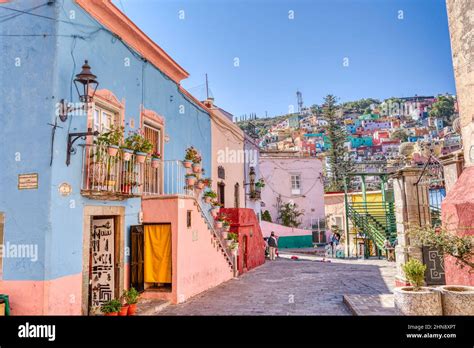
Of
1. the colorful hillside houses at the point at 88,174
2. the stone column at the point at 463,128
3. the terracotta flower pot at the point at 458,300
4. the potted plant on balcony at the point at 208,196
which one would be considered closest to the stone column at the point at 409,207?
the stone column at the point at 463,128

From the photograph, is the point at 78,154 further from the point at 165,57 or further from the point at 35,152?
the point at 165,57

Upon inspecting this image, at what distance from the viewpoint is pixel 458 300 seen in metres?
5.76

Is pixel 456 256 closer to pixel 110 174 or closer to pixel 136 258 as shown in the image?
pixel 110 174

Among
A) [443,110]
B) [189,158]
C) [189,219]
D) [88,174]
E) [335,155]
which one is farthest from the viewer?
[443,110]

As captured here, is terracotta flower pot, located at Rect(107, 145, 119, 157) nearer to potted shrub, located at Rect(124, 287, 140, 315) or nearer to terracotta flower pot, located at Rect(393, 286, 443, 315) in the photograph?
potted shrub, located at Rect(124, 287, 140, 315)

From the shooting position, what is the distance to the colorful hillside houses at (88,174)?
6473 millimetres

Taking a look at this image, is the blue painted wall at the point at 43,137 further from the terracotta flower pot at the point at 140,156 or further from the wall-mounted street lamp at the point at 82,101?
the terracotta flower pot at the point at 140,156

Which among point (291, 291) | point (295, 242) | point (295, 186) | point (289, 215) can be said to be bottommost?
point (295, 242)

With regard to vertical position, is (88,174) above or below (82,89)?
below

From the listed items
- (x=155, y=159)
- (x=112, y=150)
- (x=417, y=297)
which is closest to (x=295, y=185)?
(x=155, y=159)

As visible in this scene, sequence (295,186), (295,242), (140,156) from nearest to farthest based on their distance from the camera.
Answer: (140,156) → (295,242) → (295,186)

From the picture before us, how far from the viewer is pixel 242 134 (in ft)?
65.6

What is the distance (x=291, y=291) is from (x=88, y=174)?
6868 millimetres
